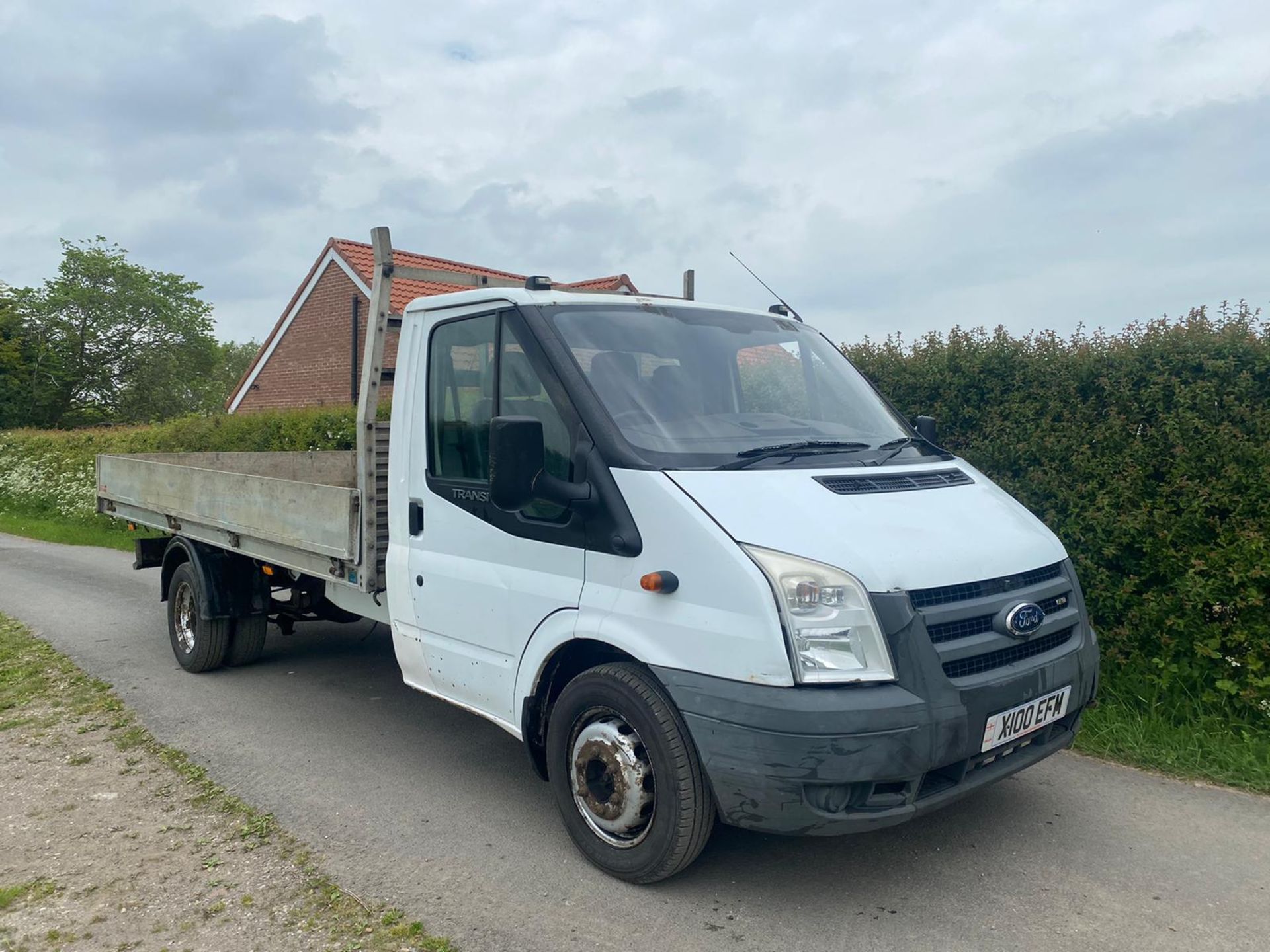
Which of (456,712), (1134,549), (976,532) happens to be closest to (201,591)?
(456,712)

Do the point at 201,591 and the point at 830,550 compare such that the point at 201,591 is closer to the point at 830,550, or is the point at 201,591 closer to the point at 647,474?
the point at 647,474

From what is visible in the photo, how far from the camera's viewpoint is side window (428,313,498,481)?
13.5ft

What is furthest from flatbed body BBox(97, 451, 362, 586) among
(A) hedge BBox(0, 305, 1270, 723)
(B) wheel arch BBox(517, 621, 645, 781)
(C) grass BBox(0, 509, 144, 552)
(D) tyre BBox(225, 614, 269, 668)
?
(C) grass BBox(0, 509, 144, 552)

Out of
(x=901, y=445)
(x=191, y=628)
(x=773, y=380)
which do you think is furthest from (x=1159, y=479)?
(x=191, y=628)

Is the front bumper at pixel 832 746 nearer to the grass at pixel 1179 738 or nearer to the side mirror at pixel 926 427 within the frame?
the side mirror at pixel 926 427

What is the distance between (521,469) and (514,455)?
0.20ft

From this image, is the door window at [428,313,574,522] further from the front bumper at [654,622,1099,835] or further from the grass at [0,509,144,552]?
the grass at [0,509,144,552]

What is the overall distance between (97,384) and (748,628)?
5416cm

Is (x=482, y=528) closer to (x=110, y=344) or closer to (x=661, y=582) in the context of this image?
(x=661, y=582)

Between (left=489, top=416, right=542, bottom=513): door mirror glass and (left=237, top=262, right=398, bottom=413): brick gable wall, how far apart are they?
1910cm

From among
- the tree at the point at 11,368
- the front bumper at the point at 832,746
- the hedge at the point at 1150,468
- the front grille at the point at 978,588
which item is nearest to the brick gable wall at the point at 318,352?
the hedge at the point at 1150,468

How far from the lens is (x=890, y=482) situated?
365 centimetres

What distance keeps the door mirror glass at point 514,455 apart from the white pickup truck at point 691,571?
0.01 meters

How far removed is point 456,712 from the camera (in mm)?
5812
